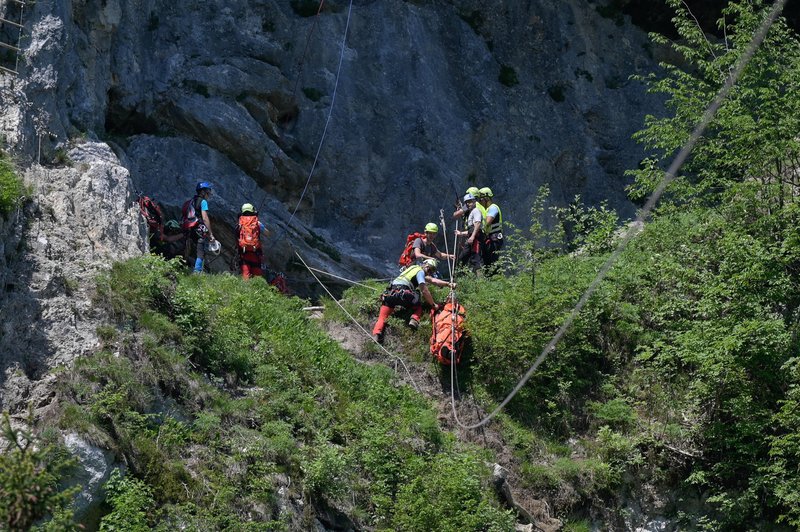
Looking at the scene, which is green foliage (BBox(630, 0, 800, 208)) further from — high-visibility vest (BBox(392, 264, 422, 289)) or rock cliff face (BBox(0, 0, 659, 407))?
rock cliff face (BBox(0, 0, 659, 407))

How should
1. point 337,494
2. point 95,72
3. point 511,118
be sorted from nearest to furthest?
1. point 337,494
2. point 95,72
3. point 511,118

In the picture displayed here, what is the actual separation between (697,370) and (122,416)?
8.73 meters

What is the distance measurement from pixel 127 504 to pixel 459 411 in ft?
22.1

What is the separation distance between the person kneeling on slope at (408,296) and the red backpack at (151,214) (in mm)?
4013

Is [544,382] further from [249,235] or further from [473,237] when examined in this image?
[249,235]

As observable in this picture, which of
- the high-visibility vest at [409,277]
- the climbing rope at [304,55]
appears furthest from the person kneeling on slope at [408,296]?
the climbing rope at [304,55]

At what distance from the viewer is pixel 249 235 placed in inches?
746

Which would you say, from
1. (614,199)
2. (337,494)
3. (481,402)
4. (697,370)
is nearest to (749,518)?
(697,370)

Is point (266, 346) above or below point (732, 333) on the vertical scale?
below

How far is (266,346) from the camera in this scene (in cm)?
1583

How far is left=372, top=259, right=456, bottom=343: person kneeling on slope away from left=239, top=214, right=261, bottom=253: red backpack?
96.4 inches

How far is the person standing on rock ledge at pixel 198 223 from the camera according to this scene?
18.8 metres

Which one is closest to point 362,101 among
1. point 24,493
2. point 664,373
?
point 664,373

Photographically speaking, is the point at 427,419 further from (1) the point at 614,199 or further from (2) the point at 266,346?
(1) the point at 614,199
